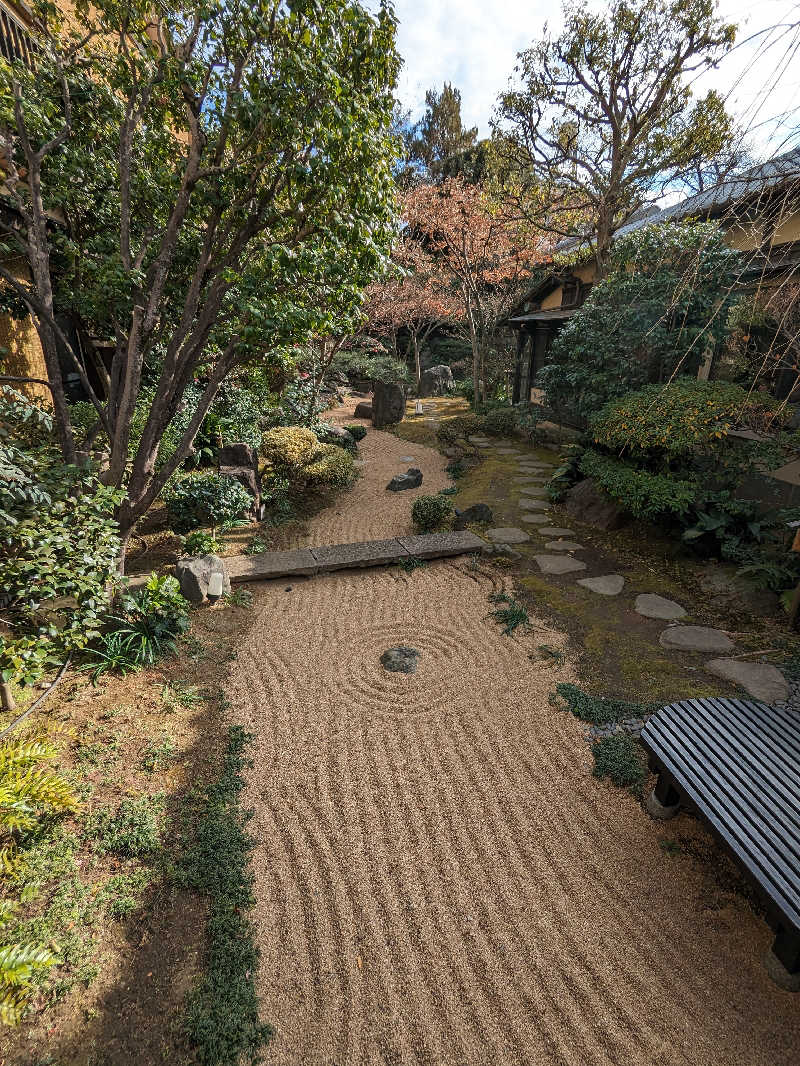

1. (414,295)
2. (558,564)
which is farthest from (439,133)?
(558,564)

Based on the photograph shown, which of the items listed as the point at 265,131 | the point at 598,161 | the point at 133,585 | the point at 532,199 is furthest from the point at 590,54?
the point at 133,585

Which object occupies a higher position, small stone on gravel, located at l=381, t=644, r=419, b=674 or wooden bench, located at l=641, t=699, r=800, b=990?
wooden bench, located at l=641, t=699, r=800, b=990

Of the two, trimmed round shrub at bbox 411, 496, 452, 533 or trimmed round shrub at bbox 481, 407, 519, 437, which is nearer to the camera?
trimmed round shrub at bbox 411, 496, 452, 533

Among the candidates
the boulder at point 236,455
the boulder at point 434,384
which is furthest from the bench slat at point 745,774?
the boulder at point 434,384

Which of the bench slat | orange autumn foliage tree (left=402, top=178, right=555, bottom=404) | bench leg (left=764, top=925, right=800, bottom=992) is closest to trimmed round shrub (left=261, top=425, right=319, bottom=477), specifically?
the bench slat

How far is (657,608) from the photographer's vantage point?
514 centimetres

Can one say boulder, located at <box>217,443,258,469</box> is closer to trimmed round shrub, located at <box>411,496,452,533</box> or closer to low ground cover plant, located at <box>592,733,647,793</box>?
trimmed round shrub, located at <box>411,496,452,533</box>

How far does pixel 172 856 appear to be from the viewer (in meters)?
2.71

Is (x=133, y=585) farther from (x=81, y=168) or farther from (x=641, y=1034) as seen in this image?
(x=641, y=1034)

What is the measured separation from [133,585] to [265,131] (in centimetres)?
434

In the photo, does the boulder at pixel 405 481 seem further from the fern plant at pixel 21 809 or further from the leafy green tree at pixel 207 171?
the fern plant at pixel 21 809

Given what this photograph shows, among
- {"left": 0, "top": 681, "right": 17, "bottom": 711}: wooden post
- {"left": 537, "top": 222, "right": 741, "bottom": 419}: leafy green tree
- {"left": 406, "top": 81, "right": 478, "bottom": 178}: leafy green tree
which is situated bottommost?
{"left": 0, "top": 681, "right": 17, "bottom": 711}: wooden post

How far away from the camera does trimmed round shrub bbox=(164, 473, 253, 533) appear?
6.59m

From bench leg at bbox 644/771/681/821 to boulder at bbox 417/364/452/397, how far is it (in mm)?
17804
